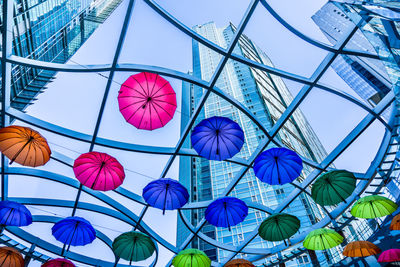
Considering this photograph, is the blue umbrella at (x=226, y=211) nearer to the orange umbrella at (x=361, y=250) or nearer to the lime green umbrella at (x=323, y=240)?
the lime green umbrella at (x=323, y=240)

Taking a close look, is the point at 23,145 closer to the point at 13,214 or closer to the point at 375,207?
the point at 13,214

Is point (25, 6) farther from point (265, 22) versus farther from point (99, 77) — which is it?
point (265, 22)

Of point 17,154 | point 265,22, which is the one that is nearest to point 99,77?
point 17,154

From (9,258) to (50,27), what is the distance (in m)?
48.5

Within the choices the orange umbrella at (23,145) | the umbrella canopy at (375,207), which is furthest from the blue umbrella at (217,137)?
the orange umbrella at (23,145)

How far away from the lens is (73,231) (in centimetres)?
1398

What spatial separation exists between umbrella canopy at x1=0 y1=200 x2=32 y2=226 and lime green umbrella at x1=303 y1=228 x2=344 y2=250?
50.4 feet

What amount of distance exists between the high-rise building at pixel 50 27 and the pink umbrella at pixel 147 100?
920cm

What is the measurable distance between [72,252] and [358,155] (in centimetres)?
2483

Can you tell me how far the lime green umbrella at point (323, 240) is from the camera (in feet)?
42.4

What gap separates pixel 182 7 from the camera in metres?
13.9

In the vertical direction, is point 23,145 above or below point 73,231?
above

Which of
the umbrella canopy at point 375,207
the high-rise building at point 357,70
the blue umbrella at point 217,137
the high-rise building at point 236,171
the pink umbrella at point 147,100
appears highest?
the high-rise building at point 357,70

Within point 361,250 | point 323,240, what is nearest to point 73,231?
point 323,240
